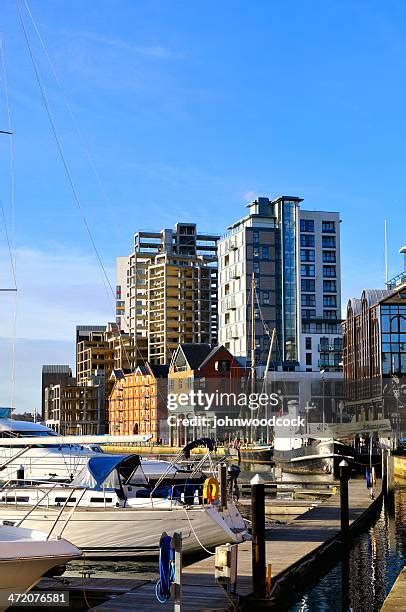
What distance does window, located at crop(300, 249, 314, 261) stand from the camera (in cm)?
16812

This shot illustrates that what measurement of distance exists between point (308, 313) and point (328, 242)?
579 inches

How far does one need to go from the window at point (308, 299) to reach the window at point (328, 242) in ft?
33.0

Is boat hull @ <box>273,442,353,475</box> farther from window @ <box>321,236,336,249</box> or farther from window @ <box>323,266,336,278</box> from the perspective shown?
window @ <box>321,236,336,249</box>

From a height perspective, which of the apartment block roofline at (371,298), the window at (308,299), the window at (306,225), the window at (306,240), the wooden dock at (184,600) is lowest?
the wooden dock at (184,600)

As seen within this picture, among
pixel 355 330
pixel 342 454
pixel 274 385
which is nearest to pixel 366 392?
pixel 355 330

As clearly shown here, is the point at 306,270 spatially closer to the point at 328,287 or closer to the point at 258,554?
the point at 328,287

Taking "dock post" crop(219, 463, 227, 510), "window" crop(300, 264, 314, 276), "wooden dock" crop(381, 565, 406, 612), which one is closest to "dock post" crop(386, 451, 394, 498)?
"dock post" crop(219, 463, 227, 510)

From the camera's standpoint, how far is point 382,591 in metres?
22.8

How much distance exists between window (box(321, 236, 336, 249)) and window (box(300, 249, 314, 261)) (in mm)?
2997

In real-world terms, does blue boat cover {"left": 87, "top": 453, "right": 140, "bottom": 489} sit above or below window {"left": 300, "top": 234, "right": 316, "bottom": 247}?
below

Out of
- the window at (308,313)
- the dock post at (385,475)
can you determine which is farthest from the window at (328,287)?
the dock post at (385,475)

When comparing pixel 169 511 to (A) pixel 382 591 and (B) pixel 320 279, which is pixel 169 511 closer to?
(A) pixel 382 591

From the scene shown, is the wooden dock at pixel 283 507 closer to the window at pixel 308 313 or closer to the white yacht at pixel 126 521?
the white yacht at pixel 126 521

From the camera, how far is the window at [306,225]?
6654 inches
